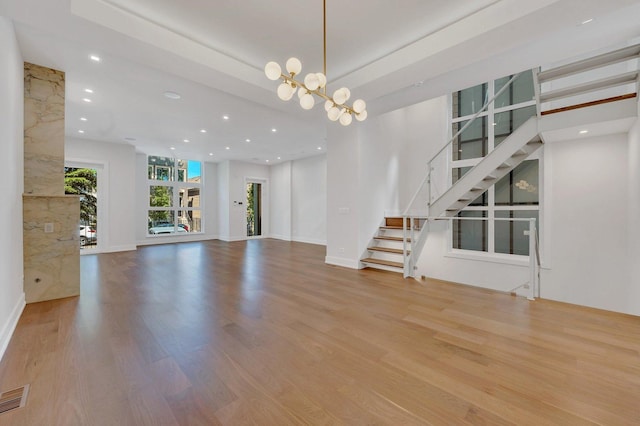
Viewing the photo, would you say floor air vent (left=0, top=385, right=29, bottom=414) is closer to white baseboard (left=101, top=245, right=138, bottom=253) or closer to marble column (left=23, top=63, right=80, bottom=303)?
marble column (left=23, top=63, right=80, bottom=303)

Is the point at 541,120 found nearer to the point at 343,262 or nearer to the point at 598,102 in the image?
the point at 598,102

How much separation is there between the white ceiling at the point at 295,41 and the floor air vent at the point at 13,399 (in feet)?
9.81

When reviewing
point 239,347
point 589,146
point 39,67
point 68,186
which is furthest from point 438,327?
point 68,186

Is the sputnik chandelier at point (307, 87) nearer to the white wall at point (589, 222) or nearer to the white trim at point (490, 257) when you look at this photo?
the white wall at point (589, 222)

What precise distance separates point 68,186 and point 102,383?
7.91 meters

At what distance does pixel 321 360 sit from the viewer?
204cm

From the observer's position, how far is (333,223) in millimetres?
5629

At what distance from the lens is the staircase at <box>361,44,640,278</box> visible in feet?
11.1

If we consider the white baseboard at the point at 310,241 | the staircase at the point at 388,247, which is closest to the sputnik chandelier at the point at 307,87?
the staircase at the point at 388,247

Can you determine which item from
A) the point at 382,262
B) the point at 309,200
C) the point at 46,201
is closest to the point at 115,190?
the point at 46,201

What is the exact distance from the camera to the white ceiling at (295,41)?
255 centimetres

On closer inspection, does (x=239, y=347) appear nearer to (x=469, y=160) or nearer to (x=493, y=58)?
(x=493, y=58)

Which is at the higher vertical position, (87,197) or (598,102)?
(598,102)

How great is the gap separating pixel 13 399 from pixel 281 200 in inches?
360
